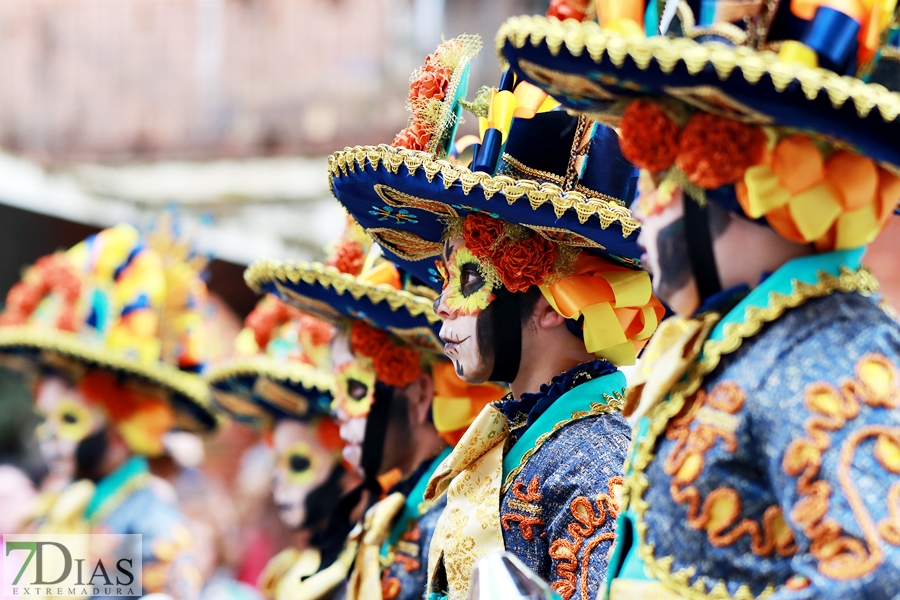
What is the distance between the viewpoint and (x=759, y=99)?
59.7 inches

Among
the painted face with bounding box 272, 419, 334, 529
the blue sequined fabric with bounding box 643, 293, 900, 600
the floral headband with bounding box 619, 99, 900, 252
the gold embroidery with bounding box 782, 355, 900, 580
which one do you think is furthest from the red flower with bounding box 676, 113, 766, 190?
the painted face with bounding box 272, 419, 334, 529

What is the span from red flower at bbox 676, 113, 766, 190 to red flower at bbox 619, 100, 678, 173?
0.17 feet

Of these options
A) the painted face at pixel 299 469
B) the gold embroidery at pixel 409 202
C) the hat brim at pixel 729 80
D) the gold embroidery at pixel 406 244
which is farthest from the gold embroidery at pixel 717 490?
the painted face at pixel 299 469

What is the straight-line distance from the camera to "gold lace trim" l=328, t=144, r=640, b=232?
230 cm

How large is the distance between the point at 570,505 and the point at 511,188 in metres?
0.65

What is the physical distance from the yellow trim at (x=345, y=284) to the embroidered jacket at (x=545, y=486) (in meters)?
0.67

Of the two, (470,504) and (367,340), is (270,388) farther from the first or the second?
(470,504)

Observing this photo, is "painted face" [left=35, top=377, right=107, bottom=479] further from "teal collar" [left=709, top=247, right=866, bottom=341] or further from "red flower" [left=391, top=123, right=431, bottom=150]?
"teal collar" [left=709, top=247, right=866, bottom=341]

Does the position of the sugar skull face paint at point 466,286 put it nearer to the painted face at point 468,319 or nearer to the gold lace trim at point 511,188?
the painted face at point 468,319

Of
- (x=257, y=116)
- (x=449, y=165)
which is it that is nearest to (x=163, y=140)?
(x=257, y=116)

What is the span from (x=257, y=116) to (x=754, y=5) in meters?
8.07

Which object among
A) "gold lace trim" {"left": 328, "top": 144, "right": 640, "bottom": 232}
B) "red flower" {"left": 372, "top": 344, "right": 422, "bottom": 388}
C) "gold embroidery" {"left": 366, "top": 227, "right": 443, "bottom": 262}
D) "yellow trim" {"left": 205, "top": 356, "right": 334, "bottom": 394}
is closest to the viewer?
"gold lace trim" {"left": 328, "top": 144, "right": 640, "bottom": 232}

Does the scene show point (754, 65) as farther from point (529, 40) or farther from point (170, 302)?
point (170, 302)

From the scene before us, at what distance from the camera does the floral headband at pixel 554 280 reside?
2.54 metres
